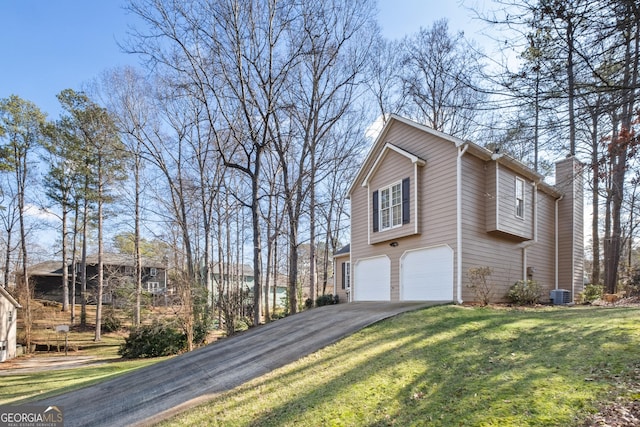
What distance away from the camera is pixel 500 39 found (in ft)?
15.6

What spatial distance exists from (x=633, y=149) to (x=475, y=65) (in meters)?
3.33

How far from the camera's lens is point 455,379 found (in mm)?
4426

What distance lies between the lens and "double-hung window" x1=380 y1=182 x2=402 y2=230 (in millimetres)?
12617

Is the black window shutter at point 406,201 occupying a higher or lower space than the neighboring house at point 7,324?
higher

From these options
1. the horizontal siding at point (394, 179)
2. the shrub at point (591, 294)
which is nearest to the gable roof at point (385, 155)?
the horizontal siding at point (394, 179)

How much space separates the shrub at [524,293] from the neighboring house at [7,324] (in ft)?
76.0

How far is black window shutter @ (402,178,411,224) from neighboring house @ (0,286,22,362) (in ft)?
67.8

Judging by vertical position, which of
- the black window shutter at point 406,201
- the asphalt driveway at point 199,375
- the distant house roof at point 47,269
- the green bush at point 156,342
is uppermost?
the black window shutter at point 406,201

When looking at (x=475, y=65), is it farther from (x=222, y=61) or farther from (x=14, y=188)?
(x=14, y=188)

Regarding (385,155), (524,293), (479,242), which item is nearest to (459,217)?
(479,242)

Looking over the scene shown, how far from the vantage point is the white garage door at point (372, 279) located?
13.1m

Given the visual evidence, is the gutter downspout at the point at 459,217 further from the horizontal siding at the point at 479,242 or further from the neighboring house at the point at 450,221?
the horizontal siding at the point at 479,242

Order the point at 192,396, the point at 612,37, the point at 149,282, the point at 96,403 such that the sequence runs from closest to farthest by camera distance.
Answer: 1. the point at 612,37
2. the point at 192,396
3. the point at 96,403
4. the point at 149,282

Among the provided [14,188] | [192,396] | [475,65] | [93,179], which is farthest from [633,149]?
[14,188]
